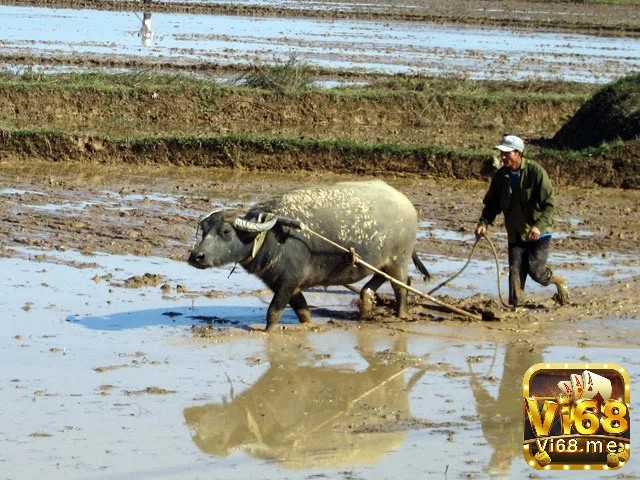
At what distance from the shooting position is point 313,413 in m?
6.71

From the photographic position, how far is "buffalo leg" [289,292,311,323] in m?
8.55

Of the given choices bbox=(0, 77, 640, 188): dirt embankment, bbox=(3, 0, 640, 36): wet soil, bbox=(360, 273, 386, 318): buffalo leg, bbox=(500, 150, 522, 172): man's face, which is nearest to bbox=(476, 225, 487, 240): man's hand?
bbox=(500, 150, 522, 172): man's face

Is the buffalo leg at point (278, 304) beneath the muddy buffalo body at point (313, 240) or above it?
beneath

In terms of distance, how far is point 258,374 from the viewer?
24.2ft

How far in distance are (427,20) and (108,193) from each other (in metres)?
24.9

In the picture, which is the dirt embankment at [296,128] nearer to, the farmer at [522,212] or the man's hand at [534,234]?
the farmer at [522,212]

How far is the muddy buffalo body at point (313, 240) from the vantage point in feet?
26.8

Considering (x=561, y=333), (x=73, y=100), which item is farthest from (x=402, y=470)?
(x=73, y=100)

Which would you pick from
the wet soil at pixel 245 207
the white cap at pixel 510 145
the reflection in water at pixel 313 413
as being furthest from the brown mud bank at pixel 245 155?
the reflection in water at pixel 313 413

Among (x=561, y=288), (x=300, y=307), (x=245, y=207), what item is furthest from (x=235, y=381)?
(x=245, y=207)

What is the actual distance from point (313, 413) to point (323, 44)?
21.5 metres

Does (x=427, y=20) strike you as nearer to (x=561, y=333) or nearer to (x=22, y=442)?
(x=561, y=333)

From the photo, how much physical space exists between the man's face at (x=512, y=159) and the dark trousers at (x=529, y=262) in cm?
54

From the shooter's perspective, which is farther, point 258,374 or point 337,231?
point 337,231
